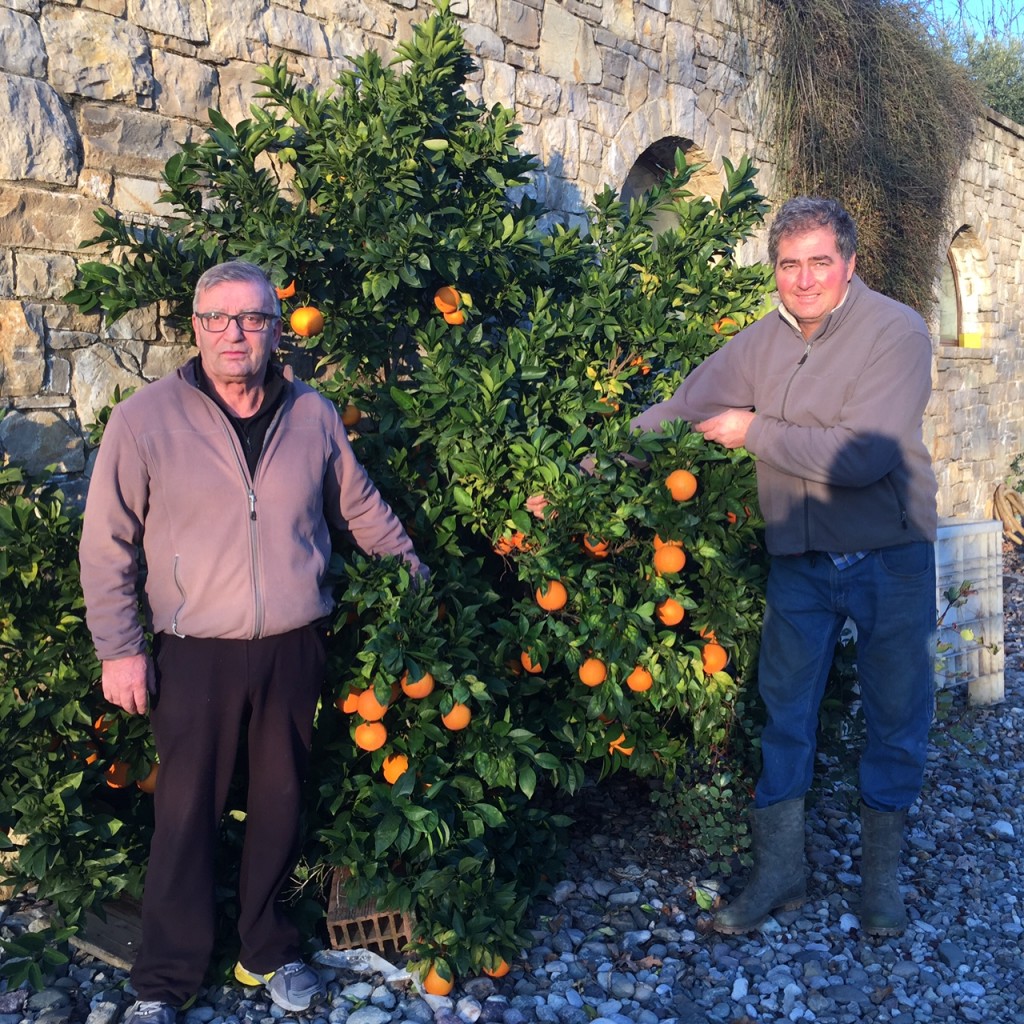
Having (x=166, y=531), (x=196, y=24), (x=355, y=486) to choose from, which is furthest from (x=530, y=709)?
(x=196, y=24)

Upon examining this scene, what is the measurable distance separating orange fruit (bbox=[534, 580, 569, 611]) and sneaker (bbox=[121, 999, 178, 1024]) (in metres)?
1.38

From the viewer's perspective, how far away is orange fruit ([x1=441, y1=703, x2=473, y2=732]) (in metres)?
2.67

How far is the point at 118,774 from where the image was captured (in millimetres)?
2887

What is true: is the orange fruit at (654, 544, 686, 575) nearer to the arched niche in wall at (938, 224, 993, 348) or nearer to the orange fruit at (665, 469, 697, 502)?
the orange fruit at (665, 469, 697, 502)

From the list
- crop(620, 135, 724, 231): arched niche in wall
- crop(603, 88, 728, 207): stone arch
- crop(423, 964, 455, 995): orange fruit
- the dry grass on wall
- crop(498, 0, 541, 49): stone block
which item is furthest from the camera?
the dry grass on wall

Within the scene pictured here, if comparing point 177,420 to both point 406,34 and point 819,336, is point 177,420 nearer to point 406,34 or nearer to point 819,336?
point 819,336

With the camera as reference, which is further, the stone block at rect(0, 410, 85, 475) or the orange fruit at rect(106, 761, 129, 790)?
the stone block at rect(0, 410, 85, 475)

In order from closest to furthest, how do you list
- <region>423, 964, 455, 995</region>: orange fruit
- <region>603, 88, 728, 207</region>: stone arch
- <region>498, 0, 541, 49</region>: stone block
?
<region>423, 964, 455, 995</region>: orange fruit < <region>498, 0, 541, 49</region>: stone block < <region>603, 88, 728, 207</region>: stone arch

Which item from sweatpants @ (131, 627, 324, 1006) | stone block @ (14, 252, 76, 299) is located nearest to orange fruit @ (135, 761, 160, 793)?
sweatpants @ (131, 627, 324, 1006)

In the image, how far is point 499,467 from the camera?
3.01 m

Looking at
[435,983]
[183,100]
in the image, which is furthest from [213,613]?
[183,100]

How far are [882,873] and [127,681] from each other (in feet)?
7.49

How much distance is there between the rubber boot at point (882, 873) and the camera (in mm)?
3133

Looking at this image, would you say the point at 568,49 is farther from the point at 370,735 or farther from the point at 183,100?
the point at 370,735
